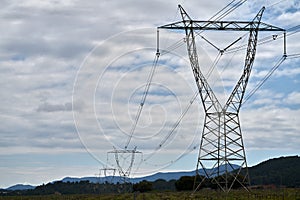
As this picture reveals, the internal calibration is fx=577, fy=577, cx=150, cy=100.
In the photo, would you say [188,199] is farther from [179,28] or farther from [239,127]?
[179,28]

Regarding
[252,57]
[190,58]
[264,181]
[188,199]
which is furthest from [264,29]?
[264,181]

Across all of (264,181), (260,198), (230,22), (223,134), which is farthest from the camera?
(264,181)

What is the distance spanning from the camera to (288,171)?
7426 inches

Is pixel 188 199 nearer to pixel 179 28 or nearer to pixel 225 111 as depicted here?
pixel 225 111

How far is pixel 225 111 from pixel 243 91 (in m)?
3.12

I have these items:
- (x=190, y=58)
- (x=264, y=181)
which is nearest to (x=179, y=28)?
(x=190, y=58)

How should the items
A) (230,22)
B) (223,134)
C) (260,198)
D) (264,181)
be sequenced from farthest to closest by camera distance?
1. (264,181)
2. (260,198)
3. (223,134)
4. (230,22)

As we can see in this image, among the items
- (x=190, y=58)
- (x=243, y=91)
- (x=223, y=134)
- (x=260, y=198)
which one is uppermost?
(x=190, y=58)

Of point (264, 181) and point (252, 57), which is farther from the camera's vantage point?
point (264, 181)

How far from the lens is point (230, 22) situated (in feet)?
193

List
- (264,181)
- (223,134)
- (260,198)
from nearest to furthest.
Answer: (223,134) → (260,198) → (264,181)

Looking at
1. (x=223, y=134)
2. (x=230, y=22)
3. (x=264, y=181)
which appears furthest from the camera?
(x=264, y=181)

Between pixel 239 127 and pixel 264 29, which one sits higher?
pixel 264 29

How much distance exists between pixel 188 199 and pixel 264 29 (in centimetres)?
2198
